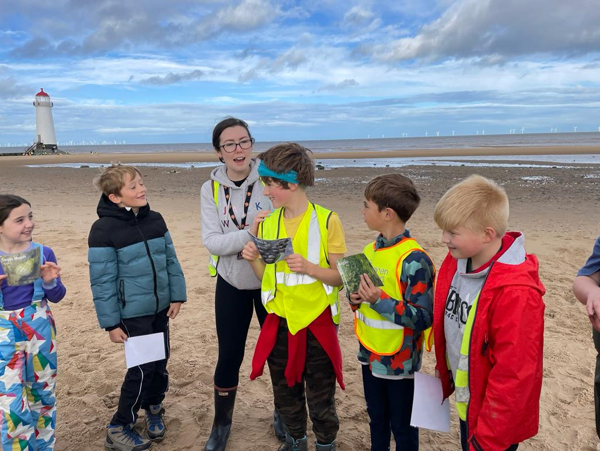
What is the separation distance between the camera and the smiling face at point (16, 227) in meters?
2.83

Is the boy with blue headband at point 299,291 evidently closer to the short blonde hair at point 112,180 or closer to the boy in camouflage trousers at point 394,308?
the boy in camouflage trousers at point 394,308

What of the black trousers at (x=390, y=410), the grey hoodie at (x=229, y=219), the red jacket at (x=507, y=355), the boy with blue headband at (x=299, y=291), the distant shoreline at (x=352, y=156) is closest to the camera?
the red jacket at (x=507, y=355)

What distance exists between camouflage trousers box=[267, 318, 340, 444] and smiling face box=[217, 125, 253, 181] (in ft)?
3.62

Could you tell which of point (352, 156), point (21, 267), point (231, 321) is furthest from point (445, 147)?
point (21, 267)

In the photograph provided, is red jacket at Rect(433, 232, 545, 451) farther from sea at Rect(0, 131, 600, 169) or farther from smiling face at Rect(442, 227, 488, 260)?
sea at Rect(0, 131, 600, 169)

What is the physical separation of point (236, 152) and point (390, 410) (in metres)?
1.98

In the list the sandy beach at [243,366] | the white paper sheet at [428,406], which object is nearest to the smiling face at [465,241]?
the white paper sheet at [428,406]

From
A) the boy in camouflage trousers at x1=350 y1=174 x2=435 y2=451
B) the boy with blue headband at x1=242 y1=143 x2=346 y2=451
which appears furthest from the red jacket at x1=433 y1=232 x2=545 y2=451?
the boy with blue headband at x1=242 y1=143 x2=346 y2=451

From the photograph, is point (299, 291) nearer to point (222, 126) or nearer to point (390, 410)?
point (390, 410)

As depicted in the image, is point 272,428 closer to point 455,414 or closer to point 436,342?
point 455,414

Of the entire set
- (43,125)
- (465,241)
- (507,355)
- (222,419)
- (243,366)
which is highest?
(43,125)

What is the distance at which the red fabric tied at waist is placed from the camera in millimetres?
2869

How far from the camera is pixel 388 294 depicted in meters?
2.61

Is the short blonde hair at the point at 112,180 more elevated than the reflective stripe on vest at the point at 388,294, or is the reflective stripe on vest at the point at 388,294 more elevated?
the short blonde hair at the point at 112,180
